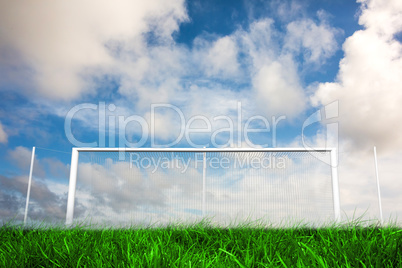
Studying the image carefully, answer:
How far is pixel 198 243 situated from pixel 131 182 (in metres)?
3.16

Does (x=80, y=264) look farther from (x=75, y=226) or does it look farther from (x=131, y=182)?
(x=131, y=182)

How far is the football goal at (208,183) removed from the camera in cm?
618

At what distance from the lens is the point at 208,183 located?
648cm

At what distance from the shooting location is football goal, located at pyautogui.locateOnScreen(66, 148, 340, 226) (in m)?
6.18

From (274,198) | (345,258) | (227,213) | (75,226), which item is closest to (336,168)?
(274,198)

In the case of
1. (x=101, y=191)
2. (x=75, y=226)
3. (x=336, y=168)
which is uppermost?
(x=336, y=168)

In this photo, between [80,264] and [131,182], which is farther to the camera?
[131,182]

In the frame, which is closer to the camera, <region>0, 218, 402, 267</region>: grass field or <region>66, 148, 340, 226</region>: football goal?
<region>0, 218, 402, 267</region>: grass field

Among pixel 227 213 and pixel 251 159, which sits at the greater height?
pixel 251 159

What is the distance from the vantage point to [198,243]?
3.89 m

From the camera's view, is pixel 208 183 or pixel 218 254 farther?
pixel 208 183

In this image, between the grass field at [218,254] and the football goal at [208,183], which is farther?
the football goal at [208,183]

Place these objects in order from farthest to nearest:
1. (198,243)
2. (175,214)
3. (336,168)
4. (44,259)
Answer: (336,168), (175,214), (198,243), (44,259)

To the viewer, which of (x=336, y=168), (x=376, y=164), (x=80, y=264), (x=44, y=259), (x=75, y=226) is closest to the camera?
(x=80, y=264)
